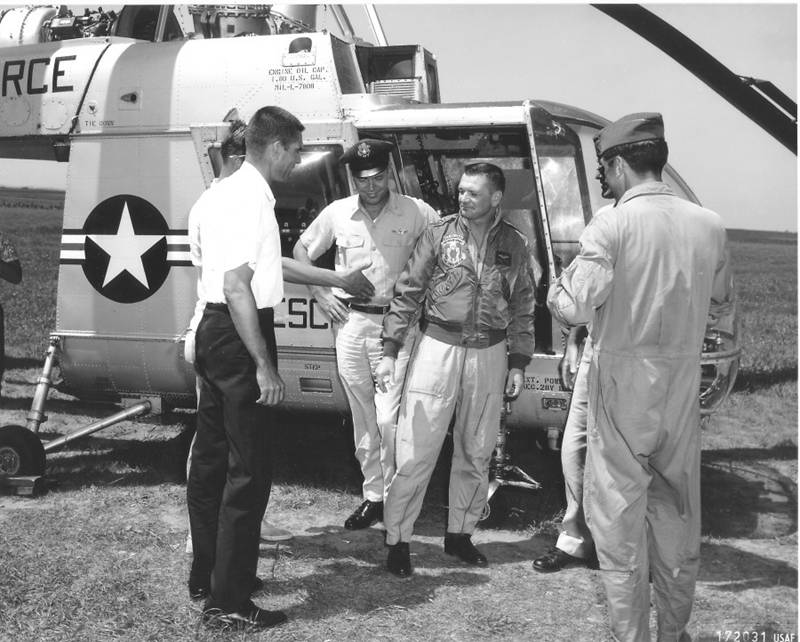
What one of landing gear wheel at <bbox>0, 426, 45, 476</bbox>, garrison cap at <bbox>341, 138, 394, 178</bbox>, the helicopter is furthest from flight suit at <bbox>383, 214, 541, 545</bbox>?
landing gear wheel at <bbox>0, 426, 45, 476</bbox>

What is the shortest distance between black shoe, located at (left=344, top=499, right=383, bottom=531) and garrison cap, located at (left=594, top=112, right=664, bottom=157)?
2352 mm

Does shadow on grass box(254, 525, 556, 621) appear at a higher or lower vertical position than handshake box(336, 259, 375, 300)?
lower

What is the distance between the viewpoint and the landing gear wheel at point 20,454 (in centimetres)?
478

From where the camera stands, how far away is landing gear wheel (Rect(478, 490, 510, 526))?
4.56m

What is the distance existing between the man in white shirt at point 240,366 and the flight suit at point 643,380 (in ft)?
3.50

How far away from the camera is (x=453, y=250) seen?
3.78m

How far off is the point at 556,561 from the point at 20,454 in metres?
3.08

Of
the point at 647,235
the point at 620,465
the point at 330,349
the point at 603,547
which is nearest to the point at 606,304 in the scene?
the point at 647,235

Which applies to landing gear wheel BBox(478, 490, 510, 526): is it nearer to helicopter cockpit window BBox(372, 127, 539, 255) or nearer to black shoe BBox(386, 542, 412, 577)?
black shoe BBox(386, 542, 412, 577)

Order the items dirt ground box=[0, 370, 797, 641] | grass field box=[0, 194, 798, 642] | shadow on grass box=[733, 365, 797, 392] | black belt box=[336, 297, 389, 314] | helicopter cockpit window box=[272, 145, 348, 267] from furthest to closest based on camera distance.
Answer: shadow on grass box=[733, 365, 797, 392] → helicopter cockpit window box=[272, 145, 348, 267] → black belt box=[336, 297, 389, 314] → dirt ground box=[0, 370, 797, 641] → grass field box=[0, 194, 798, 642]

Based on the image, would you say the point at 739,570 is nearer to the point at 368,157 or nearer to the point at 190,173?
the point at 368,157

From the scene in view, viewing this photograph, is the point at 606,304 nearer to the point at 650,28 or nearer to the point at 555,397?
the point at 555,397

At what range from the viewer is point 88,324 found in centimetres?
506

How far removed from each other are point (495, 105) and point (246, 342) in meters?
2.15
